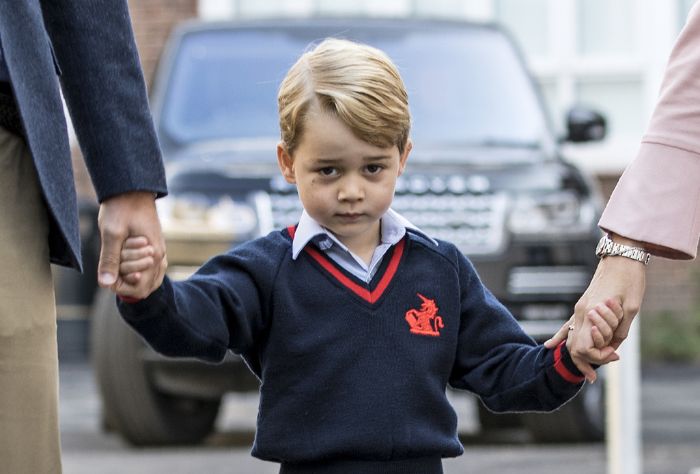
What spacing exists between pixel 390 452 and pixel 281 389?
0.74 ft

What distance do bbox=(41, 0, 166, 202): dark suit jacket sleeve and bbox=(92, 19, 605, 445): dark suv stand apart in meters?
4.15

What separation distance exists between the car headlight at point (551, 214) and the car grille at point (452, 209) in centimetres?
8

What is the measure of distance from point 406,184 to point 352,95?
14.4ft

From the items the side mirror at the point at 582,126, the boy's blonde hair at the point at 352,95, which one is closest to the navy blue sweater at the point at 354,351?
the boy's blonde hair at the point at 352,95

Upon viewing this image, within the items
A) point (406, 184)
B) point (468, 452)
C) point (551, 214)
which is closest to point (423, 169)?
point (406, 184)

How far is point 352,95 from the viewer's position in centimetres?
294

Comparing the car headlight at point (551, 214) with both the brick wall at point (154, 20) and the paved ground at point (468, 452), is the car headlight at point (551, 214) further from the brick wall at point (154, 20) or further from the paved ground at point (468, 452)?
the brick wall at point (154, 20)

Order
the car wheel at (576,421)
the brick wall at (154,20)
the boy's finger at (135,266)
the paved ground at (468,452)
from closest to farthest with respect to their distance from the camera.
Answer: the boy's finger at (135,266)
the paved ground at (468,452)
the car wheel at (576,421)
the brick wall at (154,20)

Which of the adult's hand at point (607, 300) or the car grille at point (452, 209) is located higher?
the adult's hand at point (607, 300)

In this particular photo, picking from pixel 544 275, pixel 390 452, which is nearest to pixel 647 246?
pixel 390 452

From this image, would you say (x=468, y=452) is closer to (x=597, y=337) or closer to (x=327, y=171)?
(x=597, y=337)

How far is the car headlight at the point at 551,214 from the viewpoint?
7355mm

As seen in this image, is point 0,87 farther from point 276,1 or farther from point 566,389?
point 276,1

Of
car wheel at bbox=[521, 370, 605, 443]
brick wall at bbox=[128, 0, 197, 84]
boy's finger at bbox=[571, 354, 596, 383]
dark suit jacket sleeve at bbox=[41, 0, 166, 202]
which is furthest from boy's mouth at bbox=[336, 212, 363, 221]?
Answer: brick wall at bbox=[128, 0, 197, 84]
